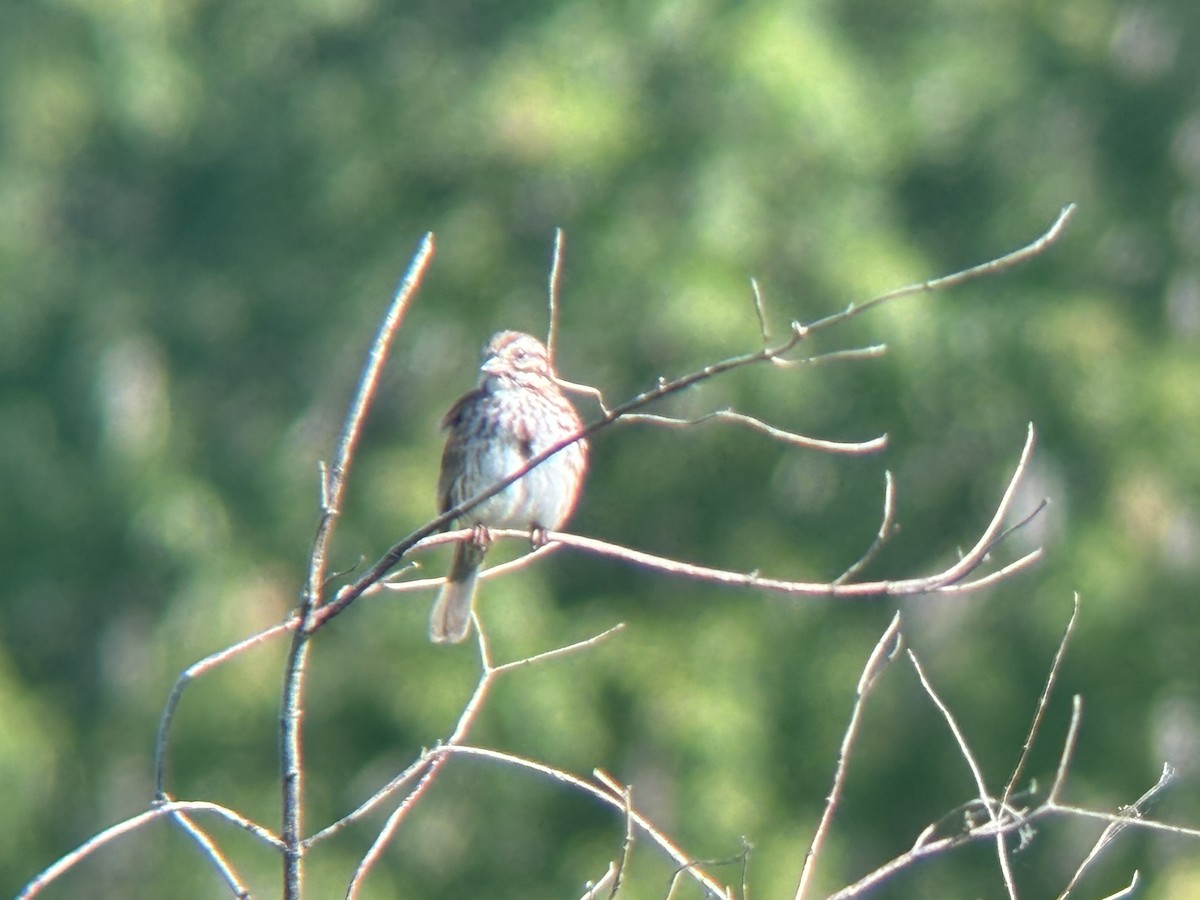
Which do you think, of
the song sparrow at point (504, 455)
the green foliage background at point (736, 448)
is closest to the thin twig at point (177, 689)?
the song sparrow at point (504, 455)

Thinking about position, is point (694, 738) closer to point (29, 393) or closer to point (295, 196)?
point (295, 196)

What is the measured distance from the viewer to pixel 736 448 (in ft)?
36.9

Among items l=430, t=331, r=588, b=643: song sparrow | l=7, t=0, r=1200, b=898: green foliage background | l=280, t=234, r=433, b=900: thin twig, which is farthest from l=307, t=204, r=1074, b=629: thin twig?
l=7, t=0, r=1200, b=898: green foliage background

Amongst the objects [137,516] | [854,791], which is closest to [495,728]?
[854,791]

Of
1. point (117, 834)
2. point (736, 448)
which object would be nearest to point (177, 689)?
point (117, 834)

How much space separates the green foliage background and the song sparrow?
4191 mm

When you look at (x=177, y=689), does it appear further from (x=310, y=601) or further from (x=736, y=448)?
(x=736, y=448)

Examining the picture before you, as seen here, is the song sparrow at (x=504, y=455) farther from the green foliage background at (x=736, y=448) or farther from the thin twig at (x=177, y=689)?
the green foliage background at (x=736, y=448)

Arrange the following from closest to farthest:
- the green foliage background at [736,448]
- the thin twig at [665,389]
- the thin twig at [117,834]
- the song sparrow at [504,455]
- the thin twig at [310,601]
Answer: the thin twig at [117,834] → the thin twig at [665,389] → the thin twig at [310,601] → the song sparrow at [504,455] → the green foliage background at [736,448]

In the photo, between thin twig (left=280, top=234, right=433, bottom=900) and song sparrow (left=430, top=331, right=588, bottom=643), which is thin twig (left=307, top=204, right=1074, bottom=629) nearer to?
thin twig (left=280, top=234, right=433, bottom=900)

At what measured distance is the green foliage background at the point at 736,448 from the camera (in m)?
10.5

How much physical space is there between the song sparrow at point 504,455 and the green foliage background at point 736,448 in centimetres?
419

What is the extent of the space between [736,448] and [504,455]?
5520mm

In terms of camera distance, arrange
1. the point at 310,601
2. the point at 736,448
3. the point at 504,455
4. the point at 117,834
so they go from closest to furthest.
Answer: the point at 117,834, the point at 310,601, the point at 504,455, the point at 736,448
